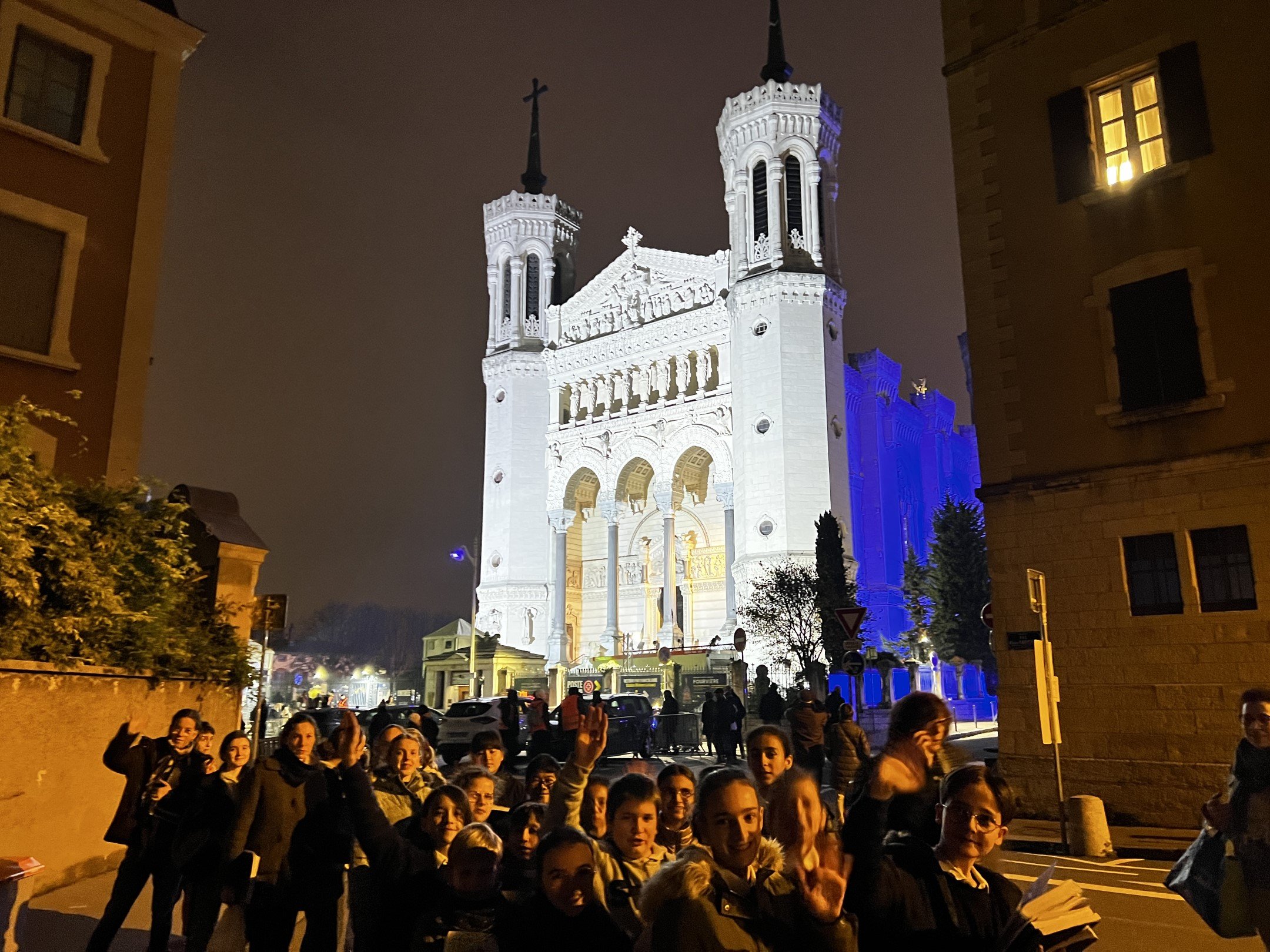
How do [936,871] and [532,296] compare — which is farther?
[532,296]

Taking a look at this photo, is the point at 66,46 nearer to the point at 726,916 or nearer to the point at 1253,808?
the point at 726,916

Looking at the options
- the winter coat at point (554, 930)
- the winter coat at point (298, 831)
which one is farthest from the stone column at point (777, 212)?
the winter coat at point (554, 930)

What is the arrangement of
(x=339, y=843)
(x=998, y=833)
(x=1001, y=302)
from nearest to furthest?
(x=998, y=833), (x=339, y=843), (x=1001, y=302)

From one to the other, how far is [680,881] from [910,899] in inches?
32.4

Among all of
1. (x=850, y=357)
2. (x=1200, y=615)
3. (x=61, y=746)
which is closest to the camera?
(x=61, y=746)

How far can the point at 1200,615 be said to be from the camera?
13.0m

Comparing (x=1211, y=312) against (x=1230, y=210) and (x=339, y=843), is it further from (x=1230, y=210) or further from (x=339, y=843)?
(x=339, y=843)

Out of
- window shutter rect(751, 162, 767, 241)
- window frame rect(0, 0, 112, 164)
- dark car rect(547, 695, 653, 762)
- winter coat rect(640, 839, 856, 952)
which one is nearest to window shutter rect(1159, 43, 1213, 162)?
winter coat rect(640, 839, 856, 952)

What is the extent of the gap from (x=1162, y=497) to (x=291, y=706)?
48536 millimetres

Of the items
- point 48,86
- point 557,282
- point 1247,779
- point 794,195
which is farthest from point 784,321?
point 1247,779

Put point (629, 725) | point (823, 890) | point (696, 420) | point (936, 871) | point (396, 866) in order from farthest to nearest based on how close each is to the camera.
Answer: point (696, 420) → point (629, 725) → point (396, 866) → point (936, 871) → point (823, 890)

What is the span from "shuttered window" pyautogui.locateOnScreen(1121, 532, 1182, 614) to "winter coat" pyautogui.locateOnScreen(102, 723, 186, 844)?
12.5 m

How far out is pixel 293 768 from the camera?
18.2 feet

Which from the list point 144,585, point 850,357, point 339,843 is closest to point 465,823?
point 339,843
